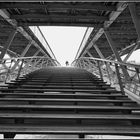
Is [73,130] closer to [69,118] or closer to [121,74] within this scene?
[69,118]

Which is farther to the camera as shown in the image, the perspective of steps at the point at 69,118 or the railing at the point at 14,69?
the railing at the point at 14,69

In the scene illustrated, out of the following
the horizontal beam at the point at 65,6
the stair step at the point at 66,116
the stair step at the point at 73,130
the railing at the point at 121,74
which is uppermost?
the horizontal beam at the point at 65,6

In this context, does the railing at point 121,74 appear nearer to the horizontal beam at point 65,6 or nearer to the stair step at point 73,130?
the stair step at point 73,130

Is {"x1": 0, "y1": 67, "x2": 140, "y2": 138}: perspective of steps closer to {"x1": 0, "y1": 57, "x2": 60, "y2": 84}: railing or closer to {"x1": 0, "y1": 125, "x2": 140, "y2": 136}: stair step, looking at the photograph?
{"x1": 0, "y1": 125, "x2": 140, "y2": 136}: stair step

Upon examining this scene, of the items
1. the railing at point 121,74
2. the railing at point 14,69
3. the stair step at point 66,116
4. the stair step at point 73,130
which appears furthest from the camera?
the railing at point 14,69

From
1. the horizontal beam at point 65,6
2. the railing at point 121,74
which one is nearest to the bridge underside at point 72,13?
the horizontal beam at point 65,6

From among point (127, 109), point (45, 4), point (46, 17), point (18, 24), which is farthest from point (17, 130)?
point (18, 24)

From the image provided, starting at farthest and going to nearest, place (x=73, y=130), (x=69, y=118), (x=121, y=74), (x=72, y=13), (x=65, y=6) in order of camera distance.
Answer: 1. (x=72, y=13)
2. (x=65, y=6)
3. (x=121, y=74)
4. (x=69, y=118)
5. (x=73, y=130)

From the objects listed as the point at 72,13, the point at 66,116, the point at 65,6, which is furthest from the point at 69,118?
the point at 72,13

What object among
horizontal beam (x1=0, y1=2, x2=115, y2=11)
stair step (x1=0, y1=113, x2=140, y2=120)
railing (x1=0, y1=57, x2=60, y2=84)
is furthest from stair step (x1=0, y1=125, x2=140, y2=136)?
horizontal beam (x1=0, y1=2, x2=115, y2=11)

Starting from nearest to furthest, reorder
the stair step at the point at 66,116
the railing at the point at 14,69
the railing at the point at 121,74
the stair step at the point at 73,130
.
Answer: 1. the stair step at the point at 73,130
2. the stair step at the point at 66,116
3. the railing at the point at 121,74
4. the railing at the point at 14,69

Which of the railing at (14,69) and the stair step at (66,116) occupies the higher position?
the railing at (14,69)

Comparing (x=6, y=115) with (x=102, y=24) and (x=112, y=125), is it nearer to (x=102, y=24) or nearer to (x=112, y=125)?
(x=112, y=125)

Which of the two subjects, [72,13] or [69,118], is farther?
[72,13]
